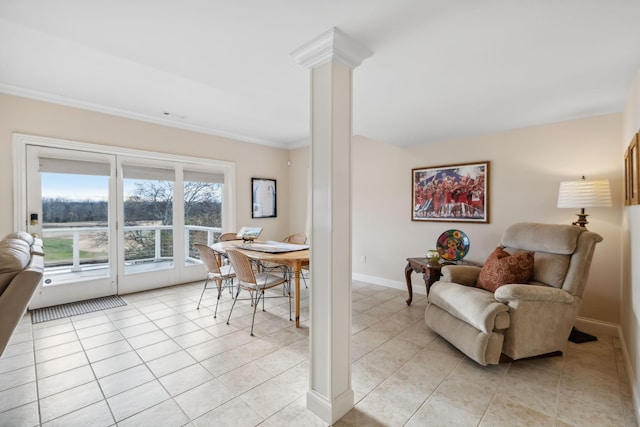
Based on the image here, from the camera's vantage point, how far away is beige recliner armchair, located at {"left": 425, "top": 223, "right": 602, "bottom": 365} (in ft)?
7.35

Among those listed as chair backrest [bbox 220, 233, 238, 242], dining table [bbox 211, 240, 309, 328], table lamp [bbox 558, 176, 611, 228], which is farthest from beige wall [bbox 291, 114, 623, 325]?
chair backrest [bbox 220, 233, 238, 242]

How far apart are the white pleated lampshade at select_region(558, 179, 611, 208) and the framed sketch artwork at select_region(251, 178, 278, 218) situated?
4441 millimetres

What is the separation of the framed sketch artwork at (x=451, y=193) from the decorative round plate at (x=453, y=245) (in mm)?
259

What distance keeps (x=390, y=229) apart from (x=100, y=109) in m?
4.28

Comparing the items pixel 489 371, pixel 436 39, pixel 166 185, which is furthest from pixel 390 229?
pixel 166 185

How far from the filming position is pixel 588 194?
2707 mm

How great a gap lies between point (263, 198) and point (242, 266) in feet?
9.08

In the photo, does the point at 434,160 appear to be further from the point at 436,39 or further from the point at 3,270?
the point at 3,270

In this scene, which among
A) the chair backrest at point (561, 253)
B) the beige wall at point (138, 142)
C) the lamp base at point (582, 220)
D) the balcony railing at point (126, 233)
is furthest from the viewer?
the balcony railing at point (126, 233)

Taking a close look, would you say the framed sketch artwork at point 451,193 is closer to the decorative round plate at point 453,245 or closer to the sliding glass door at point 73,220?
the decorative round plate at point 453,245

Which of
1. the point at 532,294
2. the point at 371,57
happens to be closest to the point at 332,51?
the point at 371,57

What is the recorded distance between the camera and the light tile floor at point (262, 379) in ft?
5.76

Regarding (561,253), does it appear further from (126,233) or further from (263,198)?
(126,233)

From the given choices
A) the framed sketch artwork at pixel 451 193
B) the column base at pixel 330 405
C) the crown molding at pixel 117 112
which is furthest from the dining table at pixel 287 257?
the crown molding at pixel 117 112
